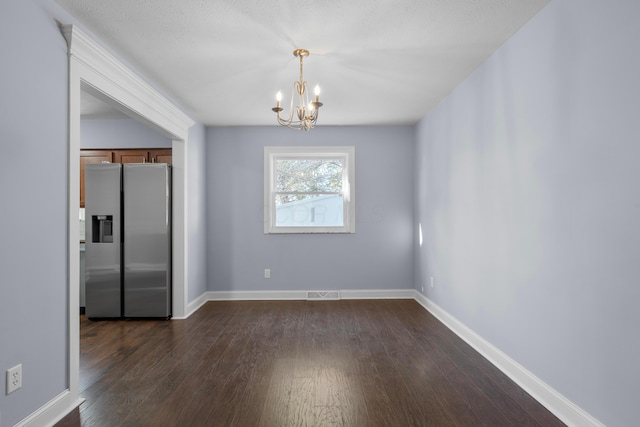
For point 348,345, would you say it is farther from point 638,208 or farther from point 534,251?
point 638,208

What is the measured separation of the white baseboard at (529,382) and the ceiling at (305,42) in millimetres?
2353

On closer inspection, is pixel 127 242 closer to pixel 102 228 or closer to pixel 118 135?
pixel 102 228

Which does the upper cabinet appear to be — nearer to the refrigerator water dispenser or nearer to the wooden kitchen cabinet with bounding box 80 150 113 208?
the wooden kitchen cabinet with bounding box 80 150 113 208

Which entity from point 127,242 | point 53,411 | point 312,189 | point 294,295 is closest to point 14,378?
point 53,411

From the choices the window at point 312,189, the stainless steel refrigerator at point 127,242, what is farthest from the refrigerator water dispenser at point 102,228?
the window at point 312,189

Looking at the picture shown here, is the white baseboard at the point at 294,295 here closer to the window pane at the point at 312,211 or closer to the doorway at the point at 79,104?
the window pane at the point at 312,211

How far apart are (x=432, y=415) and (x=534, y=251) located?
4.01 feet

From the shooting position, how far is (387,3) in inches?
91.2

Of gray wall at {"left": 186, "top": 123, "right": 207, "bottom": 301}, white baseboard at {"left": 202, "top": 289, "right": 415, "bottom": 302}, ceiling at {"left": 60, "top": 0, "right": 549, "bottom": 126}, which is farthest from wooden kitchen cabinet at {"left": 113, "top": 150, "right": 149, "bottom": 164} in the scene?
white baseboard at {"left": 202, "top": 289, "right": 415, "bottom": 302}

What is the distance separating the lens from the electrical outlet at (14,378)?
1.89 metres

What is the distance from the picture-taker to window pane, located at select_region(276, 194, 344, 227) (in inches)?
215

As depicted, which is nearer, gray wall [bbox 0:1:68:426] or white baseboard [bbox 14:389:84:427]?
gray wall [bbox 0:1:68:426]

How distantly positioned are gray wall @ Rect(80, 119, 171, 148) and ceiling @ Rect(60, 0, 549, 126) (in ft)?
4.07

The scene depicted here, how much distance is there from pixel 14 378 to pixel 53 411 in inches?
15.8
